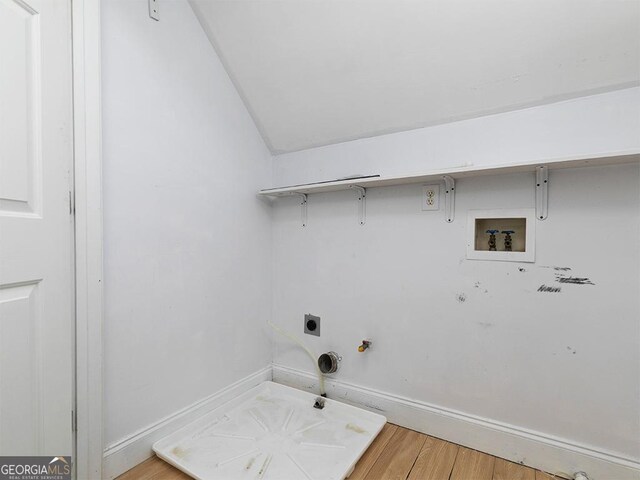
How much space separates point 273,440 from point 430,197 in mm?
1441

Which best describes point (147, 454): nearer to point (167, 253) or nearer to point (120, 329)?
point (120, 329)

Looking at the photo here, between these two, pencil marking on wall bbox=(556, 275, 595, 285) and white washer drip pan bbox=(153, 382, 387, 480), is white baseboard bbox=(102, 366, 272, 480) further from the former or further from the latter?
pencil marking on wall bbox=(556, 275, 595, 285)

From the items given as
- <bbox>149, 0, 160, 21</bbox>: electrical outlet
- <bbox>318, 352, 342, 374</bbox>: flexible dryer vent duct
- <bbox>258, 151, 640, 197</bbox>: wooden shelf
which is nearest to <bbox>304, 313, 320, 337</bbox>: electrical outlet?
<bbox>318, 352, 342, 374</bbox>: flexible dryer vent duct

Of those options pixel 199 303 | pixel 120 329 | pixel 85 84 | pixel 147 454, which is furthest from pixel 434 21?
pixel 147 454

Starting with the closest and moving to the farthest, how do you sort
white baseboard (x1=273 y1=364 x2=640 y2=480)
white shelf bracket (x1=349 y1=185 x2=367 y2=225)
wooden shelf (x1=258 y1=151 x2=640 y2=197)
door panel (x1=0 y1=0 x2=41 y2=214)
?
door panel (x1=0 y1=0 x2=41 y2=214)
wooden shelf (x1=258 y1=151 x2=640 y2=197)
white baseboard (x1=273 y1=364 x2=640 y2=480)
white shelf bracket (x1=349 y1=185 x2=367 y2=225)

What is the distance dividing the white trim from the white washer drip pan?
336 millimetres

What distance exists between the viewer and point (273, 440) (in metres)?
1.50

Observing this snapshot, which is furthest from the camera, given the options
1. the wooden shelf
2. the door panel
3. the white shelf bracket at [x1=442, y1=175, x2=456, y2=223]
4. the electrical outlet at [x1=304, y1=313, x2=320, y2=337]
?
the electrical outlet at [x1=304, y1=313, x2=320, y2=337]

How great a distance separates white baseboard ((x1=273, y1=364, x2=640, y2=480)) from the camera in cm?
125

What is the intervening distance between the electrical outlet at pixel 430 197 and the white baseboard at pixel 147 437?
1528mm

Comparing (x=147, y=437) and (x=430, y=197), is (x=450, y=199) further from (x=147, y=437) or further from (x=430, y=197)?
(x=147, y=437)

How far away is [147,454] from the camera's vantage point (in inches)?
55.7

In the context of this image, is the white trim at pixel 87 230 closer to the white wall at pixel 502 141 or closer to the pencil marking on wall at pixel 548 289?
the white wall at pixel 502 141

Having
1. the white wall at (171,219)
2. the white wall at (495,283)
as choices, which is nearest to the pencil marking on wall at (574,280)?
the white wall at (495,283)
